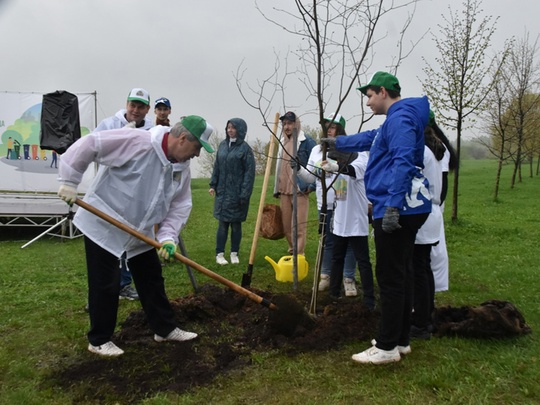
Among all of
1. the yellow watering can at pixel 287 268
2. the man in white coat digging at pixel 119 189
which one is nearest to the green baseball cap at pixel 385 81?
the man in white coat digging at pixel 119 189

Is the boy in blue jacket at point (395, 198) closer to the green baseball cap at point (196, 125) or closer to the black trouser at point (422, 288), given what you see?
the black trouser at point (422, 288)

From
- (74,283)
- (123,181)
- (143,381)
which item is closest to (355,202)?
(123,181)

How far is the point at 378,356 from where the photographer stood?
11.7ft

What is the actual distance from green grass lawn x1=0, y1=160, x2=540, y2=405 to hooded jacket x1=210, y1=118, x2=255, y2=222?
0.82m

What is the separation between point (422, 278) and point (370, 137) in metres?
1.27

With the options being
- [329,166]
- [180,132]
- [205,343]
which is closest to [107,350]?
[205,343]

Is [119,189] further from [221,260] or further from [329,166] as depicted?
[221,260]

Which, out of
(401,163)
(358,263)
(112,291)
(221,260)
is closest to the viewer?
(401,163)

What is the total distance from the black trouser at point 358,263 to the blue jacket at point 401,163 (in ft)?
4.65

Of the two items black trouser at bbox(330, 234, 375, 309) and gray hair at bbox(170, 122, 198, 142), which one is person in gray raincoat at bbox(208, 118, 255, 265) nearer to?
black trouser at bbox(330, 234, 375, 309)

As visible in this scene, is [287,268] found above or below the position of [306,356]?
above

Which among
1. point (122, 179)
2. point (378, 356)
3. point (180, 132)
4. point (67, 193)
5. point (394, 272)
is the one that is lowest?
point (378, 356)

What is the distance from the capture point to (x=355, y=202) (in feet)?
16.5

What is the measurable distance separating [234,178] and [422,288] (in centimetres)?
378
